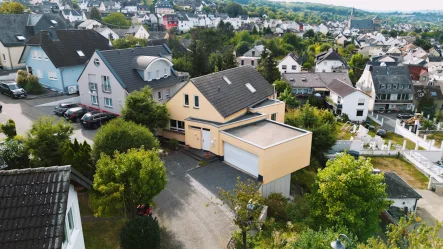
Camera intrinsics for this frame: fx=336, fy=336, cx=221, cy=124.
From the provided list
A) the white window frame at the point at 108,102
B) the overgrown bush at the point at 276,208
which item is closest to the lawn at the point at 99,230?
the overgrown bush at the point at 276,208

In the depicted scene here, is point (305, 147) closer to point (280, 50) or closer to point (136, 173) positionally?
point (136, 173)

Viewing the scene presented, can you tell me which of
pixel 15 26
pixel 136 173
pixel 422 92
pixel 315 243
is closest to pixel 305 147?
pixel 315 243

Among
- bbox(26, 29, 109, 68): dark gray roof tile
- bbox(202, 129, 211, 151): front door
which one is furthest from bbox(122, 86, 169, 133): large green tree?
bbox(26, 29, 109, 68): dark gray roof tile

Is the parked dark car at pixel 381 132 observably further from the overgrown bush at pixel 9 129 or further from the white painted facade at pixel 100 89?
the overgrown bush at pixel 9 129

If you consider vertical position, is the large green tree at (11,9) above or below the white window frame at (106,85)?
above

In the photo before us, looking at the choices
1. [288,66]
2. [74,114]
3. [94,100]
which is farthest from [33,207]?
[288,66]
